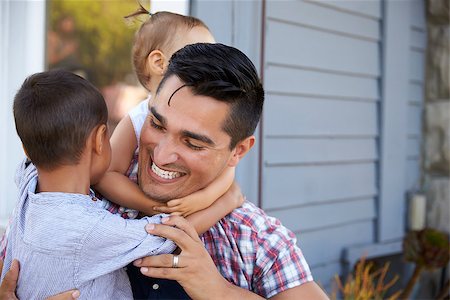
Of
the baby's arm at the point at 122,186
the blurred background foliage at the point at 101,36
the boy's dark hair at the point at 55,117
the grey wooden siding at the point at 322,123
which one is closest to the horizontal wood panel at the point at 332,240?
the grey wooden siding at the point at 322,123

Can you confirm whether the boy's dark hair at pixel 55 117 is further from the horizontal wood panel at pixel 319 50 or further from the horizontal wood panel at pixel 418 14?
the horizontal wood panel at pixel 418 14

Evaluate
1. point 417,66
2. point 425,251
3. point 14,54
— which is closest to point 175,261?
point 14,54

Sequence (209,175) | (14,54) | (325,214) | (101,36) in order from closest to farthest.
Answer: (209,175) < (14,54) < (325,214) < (101,36)

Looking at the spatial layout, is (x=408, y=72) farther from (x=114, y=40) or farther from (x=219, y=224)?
(x=114, y=40)

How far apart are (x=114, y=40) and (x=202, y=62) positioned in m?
7.40

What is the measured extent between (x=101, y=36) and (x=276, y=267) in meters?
7.48

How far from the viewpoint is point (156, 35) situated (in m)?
2.24

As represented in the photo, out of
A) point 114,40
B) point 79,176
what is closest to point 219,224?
point 79,176

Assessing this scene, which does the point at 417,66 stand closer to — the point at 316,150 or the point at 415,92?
the point at 415,92

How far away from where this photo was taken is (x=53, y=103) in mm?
1616

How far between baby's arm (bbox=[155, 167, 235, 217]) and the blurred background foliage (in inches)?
270

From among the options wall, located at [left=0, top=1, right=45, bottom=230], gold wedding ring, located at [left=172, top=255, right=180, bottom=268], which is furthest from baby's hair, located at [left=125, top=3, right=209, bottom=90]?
wall, located at [left=0, top=1, right=45, bottom=230]

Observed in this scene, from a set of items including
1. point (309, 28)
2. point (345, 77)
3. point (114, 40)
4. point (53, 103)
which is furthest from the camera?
point (114, 40)

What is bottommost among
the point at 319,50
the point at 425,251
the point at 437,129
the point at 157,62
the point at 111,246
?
the point at 425,251
